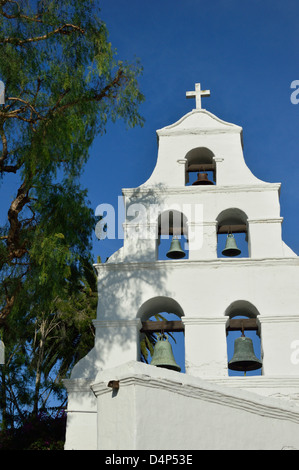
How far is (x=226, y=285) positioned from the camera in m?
12.5

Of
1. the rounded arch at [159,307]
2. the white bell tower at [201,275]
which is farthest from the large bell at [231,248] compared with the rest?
the rounded arch at [159,307]

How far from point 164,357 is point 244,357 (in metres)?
1.42

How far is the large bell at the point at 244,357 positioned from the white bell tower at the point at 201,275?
0.16m

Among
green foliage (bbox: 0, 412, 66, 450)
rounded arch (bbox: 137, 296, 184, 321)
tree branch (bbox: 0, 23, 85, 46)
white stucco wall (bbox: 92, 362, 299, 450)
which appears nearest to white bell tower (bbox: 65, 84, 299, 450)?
rounded arch (bbox: 137, 296, 184, 321)

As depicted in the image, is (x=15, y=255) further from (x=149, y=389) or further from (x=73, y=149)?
(x=149, y=389)

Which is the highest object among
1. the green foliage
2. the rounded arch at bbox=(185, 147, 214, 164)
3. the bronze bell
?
the rounded arch at bbox=(185, 147, 214, 164)

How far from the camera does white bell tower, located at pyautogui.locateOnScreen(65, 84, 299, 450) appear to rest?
1172 cm

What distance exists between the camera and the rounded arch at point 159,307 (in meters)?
12.6

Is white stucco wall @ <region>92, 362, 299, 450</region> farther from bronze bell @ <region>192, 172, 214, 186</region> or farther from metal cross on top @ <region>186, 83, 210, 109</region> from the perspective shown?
metal cross on top @ <region>186, 83, 210, 109</region>

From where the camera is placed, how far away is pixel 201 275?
12656mm

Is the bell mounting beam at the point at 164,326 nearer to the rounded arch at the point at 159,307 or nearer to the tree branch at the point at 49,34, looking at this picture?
the rounded arch at the point at 159,307

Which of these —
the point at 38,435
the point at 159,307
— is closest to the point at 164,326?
the point at 159,307

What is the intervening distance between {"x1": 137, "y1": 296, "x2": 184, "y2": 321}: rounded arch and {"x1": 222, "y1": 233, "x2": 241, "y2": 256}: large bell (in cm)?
154
